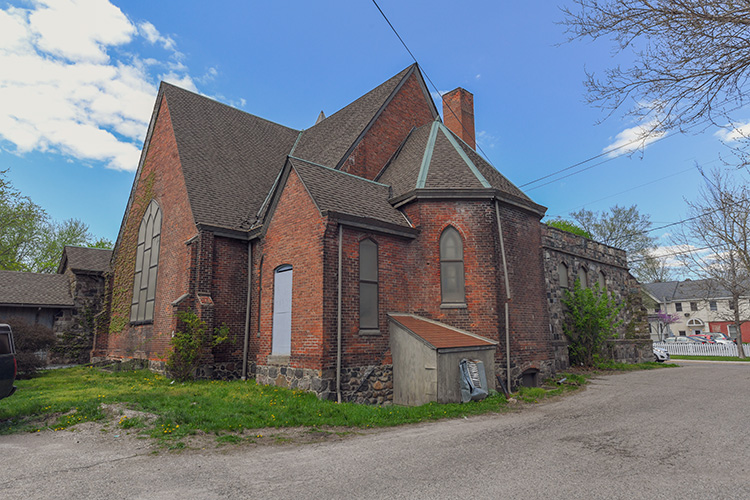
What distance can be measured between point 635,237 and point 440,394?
3864 centimetres

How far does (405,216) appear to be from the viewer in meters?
14.2

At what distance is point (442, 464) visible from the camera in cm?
578

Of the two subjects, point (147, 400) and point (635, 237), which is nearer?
point (147, 400)

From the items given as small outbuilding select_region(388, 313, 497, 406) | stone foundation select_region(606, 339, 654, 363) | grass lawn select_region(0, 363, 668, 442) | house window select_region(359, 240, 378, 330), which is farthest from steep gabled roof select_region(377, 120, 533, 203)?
stone foundation select_region(606, 339, 654, 363)

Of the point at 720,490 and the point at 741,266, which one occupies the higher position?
the point at 741,266

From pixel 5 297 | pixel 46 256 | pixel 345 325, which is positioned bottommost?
pixel 345 325

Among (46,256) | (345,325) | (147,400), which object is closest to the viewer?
(147,400)

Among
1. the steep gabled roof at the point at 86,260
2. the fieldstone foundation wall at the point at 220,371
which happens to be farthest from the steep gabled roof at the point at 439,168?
the steep gabled roof at the point at 86,260

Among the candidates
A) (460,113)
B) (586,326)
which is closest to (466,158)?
(460,113)

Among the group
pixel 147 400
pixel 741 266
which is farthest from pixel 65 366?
pixel 741 266

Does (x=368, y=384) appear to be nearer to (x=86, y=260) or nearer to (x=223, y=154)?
(x=223, y=154)

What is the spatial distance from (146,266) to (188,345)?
6.26 meters

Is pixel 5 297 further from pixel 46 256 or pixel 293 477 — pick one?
pixel 46 256

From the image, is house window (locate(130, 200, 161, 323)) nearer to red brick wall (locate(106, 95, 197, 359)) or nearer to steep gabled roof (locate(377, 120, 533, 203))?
red brick wall (locate(106, 95, 197, 359))
